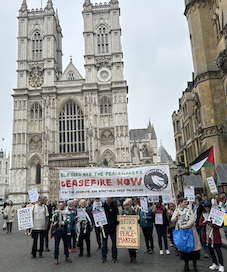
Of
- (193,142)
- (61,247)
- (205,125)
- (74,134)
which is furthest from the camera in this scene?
(74,134)

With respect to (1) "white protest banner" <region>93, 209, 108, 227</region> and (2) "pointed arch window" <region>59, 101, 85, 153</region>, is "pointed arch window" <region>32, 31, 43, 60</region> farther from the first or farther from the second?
(1) "white protest banner" <region>93, 209, 108, 227</region>

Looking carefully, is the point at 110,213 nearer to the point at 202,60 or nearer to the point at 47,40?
the point at 202,60

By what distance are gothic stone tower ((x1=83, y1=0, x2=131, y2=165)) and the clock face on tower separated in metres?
7.45

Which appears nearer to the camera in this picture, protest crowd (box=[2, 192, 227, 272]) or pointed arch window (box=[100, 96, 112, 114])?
protest crowd (box=[2, 192, 227, 272])

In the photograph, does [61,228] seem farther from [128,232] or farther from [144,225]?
[144,225]

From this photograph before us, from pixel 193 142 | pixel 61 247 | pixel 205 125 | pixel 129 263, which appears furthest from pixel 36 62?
pixel 129 263

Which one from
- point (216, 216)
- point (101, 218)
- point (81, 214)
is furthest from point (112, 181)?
point (216, 216)

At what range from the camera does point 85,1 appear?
43.0 m

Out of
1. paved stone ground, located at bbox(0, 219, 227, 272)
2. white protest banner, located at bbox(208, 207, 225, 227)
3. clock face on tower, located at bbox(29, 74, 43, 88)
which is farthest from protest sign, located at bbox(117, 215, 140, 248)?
clock face on tower, located at bbox(29, 74, 43, 88)

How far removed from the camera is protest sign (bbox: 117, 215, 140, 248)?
716cm

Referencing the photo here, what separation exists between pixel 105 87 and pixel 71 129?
325 inches

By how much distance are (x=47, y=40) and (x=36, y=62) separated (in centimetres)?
393

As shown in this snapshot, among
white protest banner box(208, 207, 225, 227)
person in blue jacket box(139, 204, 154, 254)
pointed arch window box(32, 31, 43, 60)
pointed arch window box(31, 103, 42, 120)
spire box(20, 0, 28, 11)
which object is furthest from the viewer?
spire box(20, 0, 28, 11)

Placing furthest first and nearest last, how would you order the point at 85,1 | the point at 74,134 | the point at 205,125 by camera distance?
1. the point at 85,1
2. the point at 74,134
3. the point at 205,125
